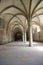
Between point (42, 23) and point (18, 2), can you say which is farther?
point (42, 23)

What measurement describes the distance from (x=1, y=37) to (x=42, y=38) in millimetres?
10118

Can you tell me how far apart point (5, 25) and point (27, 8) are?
940 centimetres

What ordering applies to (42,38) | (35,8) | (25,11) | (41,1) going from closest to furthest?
(41,1) < (35,8) < (25,11) < (42,38)

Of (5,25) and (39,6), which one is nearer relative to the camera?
(39,6)

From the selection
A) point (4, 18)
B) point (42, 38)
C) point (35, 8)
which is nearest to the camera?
point (35, 8)

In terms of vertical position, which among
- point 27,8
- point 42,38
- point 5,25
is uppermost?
point 27,8

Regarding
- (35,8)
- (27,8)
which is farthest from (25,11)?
(35,8)

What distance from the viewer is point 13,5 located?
632 inches

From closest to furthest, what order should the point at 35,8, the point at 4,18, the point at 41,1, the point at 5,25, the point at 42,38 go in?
the point at 41,1 → the point at 35,8 → the point at 4,18 → the point at 5,25 → the point at 42,38

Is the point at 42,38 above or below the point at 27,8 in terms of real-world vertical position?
below

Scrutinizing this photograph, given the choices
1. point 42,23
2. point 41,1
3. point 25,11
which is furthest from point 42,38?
point 41,1

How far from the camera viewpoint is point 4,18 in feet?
73.7

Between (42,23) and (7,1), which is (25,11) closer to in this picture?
(7,1)

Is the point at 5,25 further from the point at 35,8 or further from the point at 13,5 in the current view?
the point at 35,8
